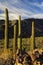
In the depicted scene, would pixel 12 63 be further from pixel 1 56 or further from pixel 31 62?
pixel 1 56

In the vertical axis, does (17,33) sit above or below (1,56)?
above

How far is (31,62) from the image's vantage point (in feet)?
67.9

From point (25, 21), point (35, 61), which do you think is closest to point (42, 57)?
point (35, 61)

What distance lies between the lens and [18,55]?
71.2ft

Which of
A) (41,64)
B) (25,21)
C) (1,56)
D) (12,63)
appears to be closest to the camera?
(41,64)

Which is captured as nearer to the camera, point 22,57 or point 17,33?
point 22,57

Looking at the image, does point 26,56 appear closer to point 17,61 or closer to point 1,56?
point 17,61

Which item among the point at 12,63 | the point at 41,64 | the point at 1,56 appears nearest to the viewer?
the point at 41,64

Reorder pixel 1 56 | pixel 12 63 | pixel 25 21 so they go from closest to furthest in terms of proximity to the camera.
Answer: pixel 12 63, pixel 1 56, pixel 25 21

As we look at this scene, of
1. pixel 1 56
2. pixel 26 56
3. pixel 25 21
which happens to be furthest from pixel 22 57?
pixel 25 21

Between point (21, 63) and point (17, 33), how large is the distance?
6549mm

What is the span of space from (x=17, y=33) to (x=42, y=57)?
6113 millimetres

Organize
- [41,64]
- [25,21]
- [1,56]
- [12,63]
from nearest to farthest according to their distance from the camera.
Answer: [41,64], [12,63], [1,56], [25,21]

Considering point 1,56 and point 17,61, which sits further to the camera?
point 1,56
